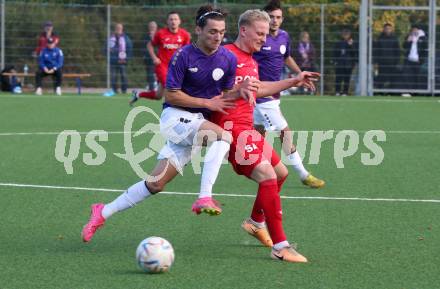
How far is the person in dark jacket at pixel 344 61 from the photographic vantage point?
1156 inches

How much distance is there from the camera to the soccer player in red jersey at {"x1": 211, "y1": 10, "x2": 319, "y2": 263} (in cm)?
772

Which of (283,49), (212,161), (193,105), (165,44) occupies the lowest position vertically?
(212,161)

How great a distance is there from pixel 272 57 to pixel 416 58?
1750 centimetres

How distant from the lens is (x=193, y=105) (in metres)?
7.85

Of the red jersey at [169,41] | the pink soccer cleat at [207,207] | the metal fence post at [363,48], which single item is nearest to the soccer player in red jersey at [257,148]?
the pink soccer cleat at [207,207]

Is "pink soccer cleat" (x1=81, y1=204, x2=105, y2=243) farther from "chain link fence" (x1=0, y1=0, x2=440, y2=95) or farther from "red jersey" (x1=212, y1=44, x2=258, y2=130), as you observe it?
"chain link fence" (x1=0, y1=0, x2=440, y2=95)

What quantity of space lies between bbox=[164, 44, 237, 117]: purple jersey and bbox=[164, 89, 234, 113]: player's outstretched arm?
0.05 m

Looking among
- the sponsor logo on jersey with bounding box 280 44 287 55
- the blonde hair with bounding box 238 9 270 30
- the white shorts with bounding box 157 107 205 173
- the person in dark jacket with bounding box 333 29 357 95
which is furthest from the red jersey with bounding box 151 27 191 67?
the white shorts with bounding box 157 107 205 173

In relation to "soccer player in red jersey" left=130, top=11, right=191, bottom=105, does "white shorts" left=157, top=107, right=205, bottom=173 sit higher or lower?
lower

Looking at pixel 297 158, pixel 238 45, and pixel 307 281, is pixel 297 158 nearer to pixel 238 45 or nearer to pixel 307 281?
pixel 238 45

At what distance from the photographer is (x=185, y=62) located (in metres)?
7.90

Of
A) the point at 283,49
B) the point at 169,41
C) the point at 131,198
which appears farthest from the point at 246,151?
the point at 169,41

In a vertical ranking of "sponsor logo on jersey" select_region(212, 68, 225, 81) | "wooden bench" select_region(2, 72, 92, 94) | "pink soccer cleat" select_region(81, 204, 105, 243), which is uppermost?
"sponsor logo on jersey" select_region(212, 68, 225, 81)

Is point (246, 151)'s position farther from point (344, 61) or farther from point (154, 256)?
point (344, 61)
